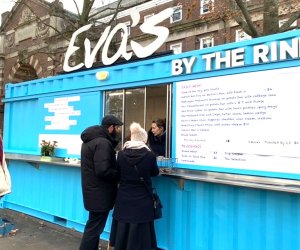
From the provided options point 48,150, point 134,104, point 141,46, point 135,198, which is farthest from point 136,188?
point 48,150

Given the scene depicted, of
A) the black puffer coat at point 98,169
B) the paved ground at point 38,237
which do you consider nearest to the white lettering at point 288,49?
the black puffer coat at point 98,169

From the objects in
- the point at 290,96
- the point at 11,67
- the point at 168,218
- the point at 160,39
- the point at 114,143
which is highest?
the point at 11,67

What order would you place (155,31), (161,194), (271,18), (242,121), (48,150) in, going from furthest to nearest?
1. (271,18)
2. (48,150)
3. (155,31)
4. (161,194)
5. (242,121)

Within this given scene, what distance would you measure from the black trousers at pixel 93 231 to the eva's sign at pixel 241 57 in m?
2.18

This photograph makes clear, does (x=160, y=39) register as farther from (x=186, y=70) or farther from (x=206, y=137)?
(x=206, y=137)

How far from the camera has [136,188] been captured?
464 centimetres

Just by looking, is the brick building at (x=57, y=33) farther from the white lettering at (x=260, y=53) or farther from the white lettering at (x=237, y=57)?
the white lettering at (x=260, y=53)

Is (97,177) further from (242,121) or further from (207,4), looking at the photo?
(207,4)

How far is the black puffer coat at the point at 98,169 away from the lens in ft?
15.9

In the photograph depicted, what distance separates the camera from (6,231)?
6.62 meters

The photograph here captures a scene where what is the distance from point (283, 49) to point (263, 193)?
1.59 meters

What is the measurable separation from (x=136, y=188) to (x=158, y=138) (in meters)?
1.39

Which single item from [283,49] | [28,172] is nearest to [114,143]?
[283,49]

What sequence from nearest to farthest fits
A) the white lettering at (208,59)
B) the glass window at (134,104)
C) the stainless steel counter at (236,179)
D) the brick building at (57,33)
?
the stainless steel counter at (236,179)
the white lettering at (208,59)
the glass window at (134,104)
the brick building at (57,33)
